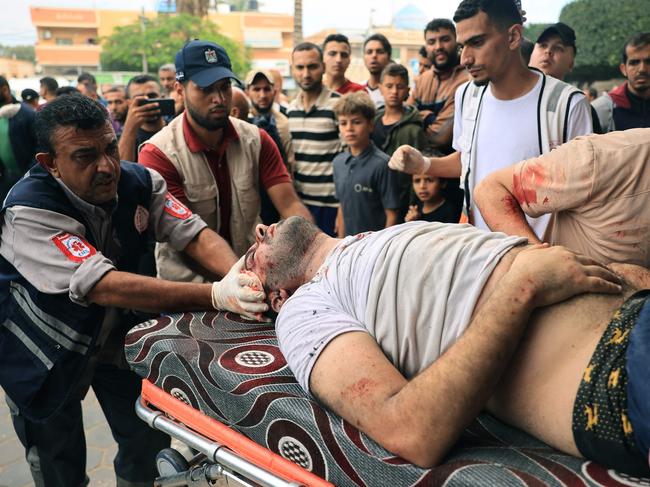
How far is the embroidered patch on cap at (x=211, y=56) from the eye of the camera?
3038mm

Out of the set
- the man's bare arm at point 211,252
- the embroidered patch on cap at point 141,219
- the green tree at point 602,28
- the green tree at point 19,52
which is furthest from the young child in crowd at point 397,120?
the green tree at point 19,52

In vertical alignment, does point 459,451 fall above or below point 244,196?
below

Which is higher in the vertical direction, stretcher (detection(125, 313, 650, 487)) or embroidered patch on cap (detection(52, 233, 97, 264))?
embroidered patch on cap (detection(52, 233, 97, 264))

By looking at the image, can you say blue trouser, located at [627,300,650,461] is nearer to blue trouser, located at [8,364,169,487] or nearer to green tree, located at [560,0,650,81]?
blue trouser, located at [8,364,169,487]

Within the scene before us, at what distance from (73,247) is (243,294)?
26.0 inches

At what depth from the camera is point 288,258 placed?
7.08 feet

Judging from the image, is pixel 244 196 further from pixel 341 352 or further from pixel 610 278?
pixel 610 278

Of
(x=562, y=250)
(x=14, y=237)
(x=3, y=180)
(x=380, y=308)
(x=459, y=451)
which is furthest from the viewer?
(x=3, y=180)

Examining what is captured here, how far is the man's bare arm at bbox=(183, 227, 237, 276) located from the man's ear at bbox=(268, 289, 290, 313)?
1.57 ft

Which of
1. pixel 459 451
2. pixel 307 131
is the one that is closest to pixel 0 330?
pixel 459 451

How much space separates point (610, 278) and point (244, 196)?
2.04m

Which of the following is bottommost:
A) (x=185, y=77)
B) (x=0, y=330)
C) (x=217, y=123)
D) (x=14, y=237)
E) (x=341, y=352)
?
(x=0, y=330)

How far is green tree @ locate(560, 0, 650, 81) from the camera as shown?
16938mm

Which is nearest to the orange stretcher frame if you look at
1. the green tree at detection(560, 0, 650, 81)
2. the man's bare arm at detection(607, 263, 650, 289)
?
the man's bare arm at detection(607, 263, 650, 289)
